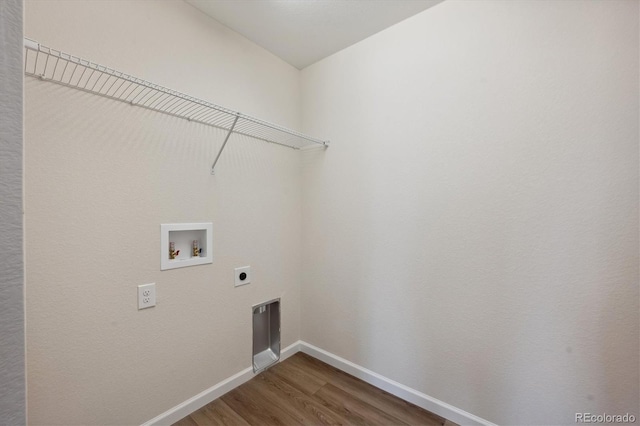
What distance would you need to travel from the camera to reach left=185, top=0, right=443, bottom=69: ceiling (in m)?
1.47

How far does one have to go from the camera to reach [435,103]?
1.48m

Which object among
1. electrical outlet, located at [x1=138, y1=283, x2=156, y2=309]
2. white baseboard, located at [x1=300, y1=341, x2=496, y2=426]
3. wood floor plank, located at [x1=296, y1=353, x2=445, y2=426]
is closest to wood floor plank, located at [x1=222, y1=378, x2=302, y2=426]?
wood floor plank, located at [x1=296, y1=353, x2=445, y2=426]

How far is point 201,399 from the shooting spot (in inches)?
59.6

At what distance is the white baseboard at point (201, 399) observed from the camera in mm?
1368

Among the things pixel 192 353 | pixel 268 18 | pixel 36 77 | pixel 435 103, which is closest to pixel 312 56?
pixel 268 18

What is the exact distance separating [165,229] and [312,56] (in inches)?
61.6

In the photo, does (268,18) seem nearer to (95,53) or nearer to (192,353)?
(95,53)

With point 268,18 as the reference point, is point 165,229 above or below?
below

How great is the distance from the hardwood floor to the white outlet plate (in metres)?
0.65

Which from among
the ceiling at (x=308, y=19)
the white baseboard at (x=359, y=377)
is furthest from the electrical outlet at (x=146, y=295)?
the ceiling at (x=308, y=19)

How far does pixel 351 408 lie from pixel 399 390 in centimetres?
31

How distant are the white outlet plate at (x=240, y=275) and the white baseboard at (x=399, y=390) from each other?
78 cm

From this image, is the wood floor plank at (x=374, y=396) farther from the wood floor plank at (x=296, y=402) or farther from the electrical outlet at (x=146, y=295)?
the electrical outlet at (x=146, y=295)

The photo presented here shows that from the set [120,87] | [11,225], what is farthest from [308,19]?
[11,225]
